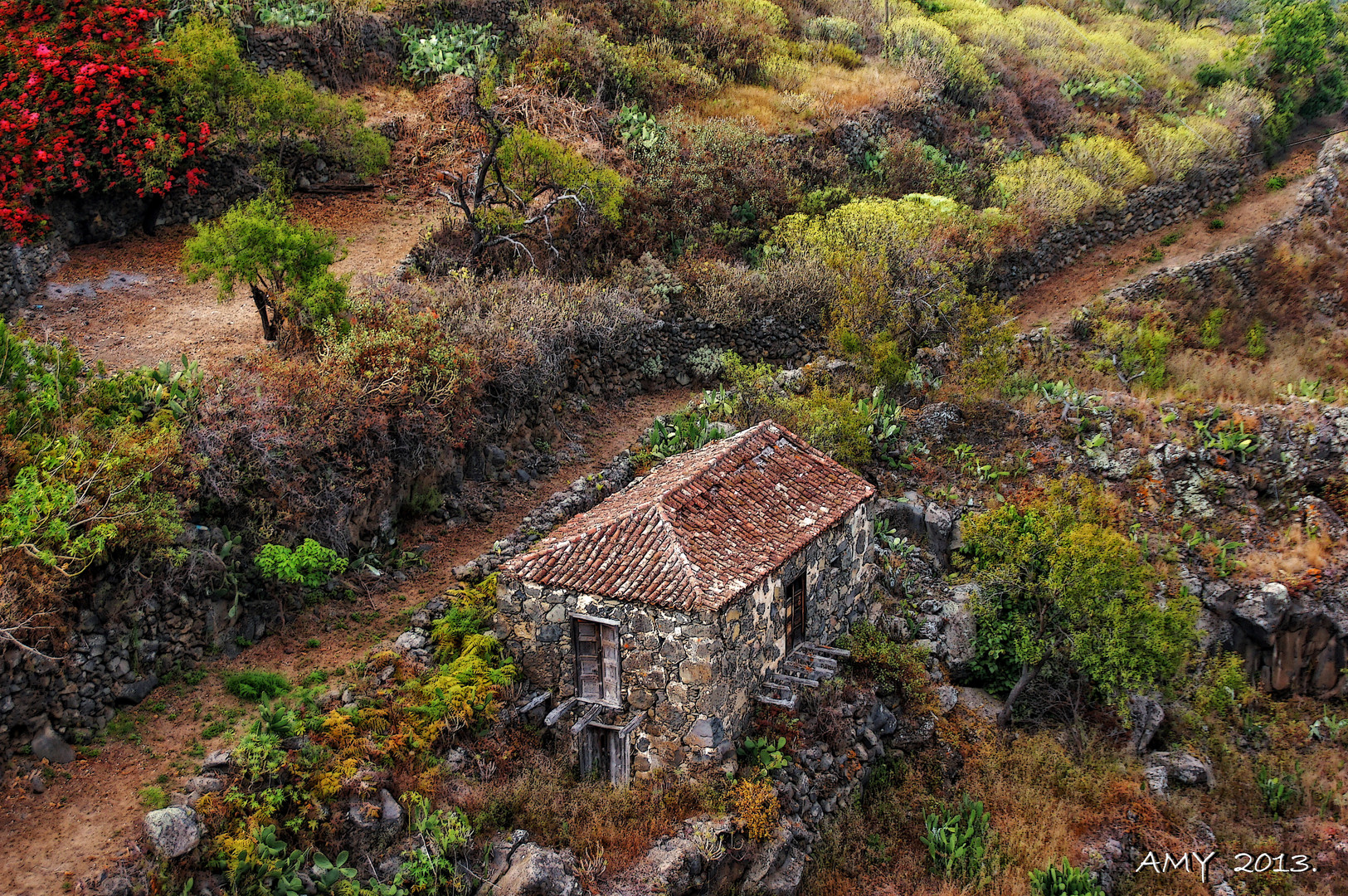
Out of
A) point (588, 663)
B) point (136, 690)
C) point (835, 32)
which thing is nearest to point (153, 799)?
point (136, 690)

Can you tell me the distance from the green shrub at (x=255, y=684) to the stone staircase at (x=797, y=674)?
6.79 metres

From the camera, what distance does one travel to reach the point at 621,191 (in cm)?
2658

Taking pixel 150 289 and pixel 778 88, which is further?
pixel 778 88

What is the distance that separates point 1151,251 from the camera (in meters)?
33.2

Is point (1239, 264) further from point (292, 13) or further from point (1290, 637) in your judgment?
point (292, 13)

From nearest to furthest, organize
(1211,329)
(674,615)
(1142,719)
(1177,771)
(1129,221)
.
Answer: (674,615), (1177,771), (1142,719), (1211,329), (1129,221)

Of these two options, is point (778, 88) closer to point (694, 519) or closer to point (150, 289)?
point (150, 289)

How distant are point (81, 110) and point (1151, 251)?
33.0 meters

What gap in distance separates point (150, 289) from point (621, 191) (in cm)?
1242

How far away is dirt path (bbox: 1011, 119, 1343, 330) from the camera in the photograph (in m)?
30.8

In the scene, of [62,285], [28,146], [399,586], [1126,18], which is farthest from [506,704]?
[1126,18]

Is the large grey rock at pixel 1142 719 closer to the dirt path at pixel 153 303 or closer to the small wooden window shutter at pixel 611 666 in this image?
the small wooden window shutter at pixel 611 666

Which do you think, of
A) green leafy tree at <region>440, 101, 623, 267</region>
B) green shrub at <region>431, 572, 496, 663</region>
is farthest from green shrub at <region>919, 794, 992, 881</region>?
green leafy tree at <region>440, 101, 623, 267</region>

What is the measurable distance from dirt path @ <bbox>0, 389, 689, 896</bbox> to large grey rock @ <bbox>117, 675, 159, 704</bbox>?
0.11m
